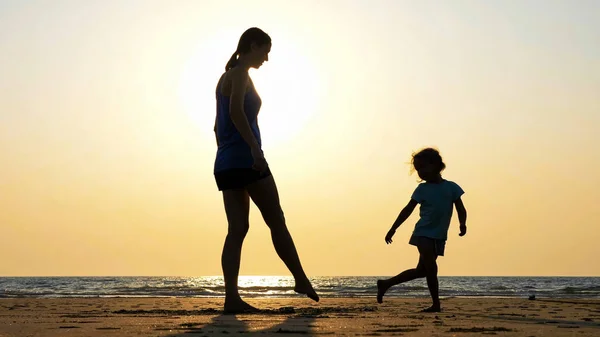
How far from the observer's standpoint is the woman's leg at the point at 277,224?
6125 millimetres

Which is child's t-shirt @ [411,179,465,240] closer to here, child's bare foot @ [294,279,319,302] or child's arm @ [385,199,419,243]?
child's arm @ [385,199,419,243]

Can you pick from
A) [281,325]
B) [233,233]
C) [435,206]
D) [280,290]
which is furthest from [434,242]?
[280,290]

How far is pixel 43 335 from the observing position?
425 centimetres

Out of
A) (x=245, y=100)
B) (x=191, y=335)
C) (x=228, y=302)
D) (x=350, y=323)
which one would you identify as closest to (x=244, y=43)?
(x=245, y=100)

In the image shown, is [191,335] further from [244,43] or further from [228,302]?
[244,43]

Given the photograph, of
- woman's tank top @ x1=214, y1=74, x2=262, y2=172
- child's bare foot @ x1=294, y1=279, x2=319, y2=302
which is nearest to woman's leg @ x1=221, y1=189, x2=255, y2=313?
woman's tank top @ x1=214, y1=74, x2=262, y2=172

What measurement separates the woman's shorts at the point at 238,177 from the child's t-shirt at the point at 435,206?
199 cm

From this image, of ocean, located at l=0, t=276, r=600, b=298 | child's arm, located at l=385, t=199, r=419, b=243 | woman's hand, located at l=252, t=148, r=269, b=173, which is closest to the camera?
woman's hand, located at l=252, t=148, r=269, b=173

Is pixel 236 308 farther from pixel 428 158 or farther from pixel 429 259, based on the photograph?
pixel 428 158

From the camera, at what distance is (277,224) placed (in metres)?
6.24

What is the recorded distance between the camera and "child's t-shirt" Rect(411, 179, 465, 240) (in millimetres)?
7520

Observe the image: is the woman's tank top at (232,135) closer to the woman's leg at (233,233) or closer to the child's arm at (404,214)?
the woman's leg at (233,233)

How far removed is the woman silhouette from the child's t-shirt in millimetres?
1675

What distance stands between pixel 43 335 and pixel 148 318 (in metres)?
1.28
